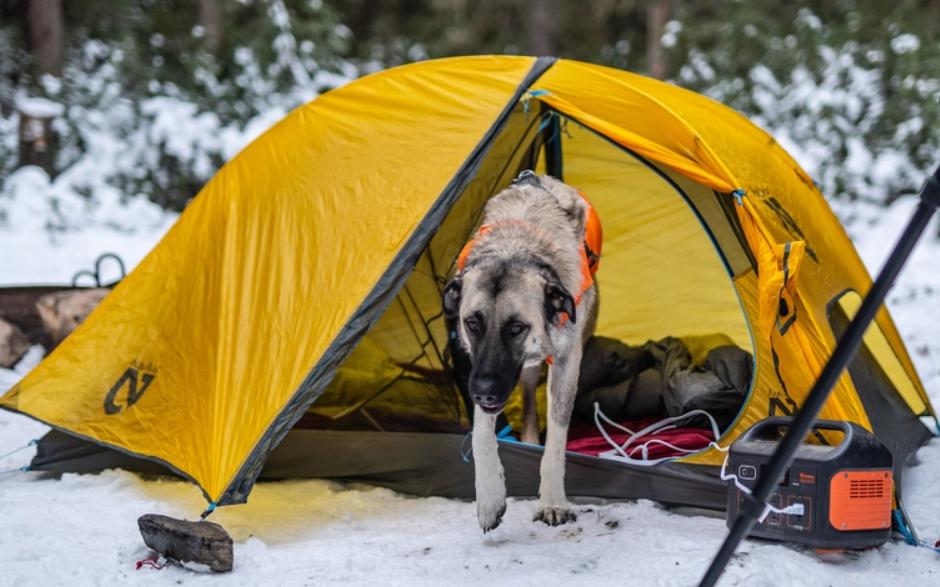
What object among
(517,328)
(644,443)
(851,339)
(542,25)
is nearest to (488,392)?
(517,328)

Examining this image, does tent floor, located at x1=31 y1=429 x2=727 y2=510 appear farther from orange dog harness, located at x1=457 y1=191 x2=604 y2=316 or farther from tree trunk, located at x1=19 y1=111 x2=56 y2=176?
tree trunk, located at x1=19 y1=111 x2=56 y2=176

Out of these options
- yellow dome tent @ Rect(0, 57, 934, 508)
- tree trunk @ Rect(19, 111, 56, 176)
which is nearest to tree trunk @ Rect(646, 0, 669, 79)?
tree trunk @ Rect(19, 111, 56, 176)

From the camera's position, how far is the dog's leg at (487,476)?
343cm

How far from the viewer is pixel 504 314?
3.46 m

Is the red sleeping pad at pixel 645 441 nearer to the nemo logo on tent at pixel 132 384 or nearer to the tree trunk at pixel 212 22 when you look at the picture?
the nemo logo on tent at pixel 132 384

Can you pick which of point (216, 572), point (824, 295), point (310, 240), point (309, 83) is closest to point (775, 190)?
point (824, 295)

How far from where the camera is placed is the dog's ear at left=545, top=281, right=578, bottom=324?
356 centimetres

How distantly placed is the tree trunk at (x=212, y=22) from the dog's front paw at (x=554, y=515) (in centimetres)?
1081

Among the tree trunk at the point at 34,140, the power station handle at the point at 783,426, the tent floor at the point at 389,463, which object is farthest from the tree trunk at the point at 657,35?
the power station handle at the point at 783,426

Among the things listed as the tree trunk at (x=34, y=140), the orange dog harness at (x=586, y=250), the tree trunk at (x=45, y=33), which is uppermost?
the tree trunk at (x=45, y=33)

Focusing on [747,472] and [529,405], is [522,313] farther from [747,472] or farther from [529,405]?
[529,405]

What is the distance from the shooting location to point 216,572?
3.14 meters

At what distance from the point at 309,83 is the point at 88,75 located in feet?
9.59

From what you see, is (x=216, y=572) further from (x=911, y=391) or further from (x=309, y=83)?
(x=309, y=83)
